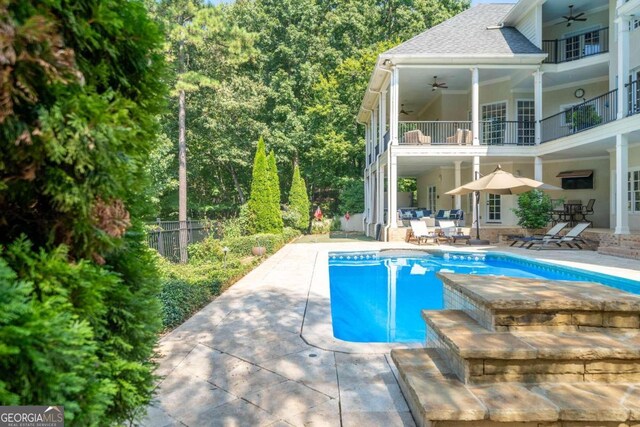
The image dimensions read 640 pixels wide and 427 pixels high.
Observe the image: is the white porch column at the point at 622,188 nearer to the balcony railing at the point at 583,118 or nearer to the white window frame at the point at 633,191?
the balcony railing at the point at 583,118

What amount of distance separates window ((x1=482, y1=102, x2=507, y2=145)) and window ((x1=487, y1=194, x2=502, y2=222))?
2.41 metres

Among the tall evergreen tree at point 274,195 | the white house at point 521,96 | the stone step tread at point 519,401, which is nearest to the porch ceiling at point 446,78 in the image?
the white house at point 521,96

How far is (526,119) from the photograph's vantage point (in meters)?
16.1

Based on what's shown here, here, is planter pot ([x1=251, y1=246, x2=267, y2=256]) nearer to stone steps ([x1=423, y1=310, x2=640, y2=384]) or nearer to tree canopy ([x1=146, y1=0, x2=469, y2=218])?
stone steps ([x1=423, y1=310, x2=640, y2=384])

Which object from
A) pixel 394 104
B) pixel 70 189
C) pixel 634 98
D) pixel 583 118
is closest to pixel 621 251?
pixel 634 98

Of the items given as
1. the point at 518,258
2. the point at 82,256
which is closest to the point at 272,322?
Answer: the point at 82,256

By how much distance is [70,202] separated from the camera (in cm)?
123

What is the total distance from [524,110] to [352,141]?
1082cm

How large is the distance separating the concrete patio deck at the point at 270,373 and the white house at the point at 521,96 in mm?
10701

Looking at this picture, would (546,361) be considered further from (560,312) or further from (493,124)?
(493,124)

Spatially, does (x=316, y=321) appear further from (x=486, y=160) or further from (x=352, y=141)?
(x=352, y=141)

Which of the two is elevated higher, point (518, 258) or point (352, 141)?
point (352, 141)

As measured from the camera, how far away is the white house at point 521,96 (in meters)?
13.3

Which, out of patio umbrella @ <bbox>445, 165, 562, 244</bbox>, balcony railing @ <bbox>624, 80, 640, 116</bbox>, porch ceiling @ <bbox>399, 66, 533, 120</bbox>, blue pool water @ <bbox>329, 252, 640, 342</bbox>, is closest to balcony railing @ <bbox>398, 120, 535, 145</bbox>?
porch ceiling @ <bbox>399, 66, 533, 120</bbox>
